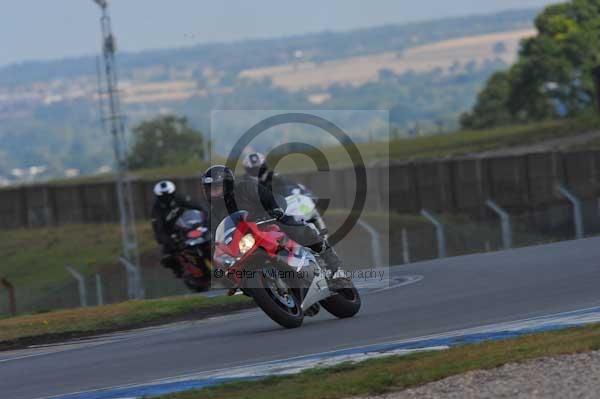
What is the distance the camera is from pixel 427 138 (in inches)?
2306

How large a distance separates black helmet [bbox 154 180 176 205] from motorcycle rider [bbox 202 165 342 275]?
7.62 meters

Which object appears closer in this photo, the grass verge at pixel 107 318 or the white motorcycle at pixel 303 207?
the grass verge at pixel 107 318

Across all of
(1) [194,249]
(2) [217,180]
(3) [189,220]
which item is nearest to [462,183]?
(3) [189,220]

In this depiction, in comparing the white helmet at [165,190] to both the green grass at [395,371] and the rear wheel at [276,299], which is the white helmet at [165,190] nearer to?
the rear wheel at [276,299]

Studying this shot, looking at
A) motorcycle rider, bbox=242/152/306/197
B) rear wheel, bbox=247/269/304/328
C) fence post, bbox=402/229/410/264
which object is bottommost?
fence post, bbox=402/229/410/264

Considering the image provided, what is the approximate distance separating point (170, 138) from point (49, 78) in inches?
793

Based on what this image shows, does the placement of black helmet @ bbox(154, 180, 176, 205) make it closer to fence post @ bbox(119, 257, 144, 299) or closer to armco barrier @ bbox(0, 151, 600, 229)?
fence post @ bbox(119, 257, 144, 299)

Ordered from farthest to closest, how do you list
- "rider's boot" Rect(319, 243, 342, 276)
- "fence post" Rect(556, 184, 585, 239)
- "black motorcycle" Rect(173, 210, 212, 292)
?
1. "fence post" Rect(556, 184, 585, 239)
2. "black motorcycle" Rect(173, 210, 212, 292)
3. "rider's boot" Rect(319, 243, 342, 276)

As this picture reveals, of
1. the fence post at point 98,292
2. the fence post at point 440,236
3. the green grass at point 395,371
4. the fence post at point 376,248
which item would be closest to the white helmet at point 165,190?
the fence post at point 98,292

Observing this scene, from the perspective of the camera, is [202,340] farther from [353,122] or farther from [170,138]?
[170,138]

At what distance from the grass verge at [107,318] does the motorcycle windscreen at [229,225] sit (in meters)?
2.92

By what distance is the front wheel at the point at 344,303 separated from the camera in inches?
457

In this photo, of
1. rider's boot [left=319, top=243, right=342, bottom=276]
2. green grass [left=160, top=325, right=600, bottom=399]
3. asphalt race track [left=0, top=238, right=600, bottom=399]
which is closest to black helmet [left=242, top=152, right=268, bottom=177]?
asphalt race track [left=0, top=238, right=600, bottom=399]

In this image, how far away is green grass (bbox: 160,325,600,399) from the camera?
8047 millimetres
